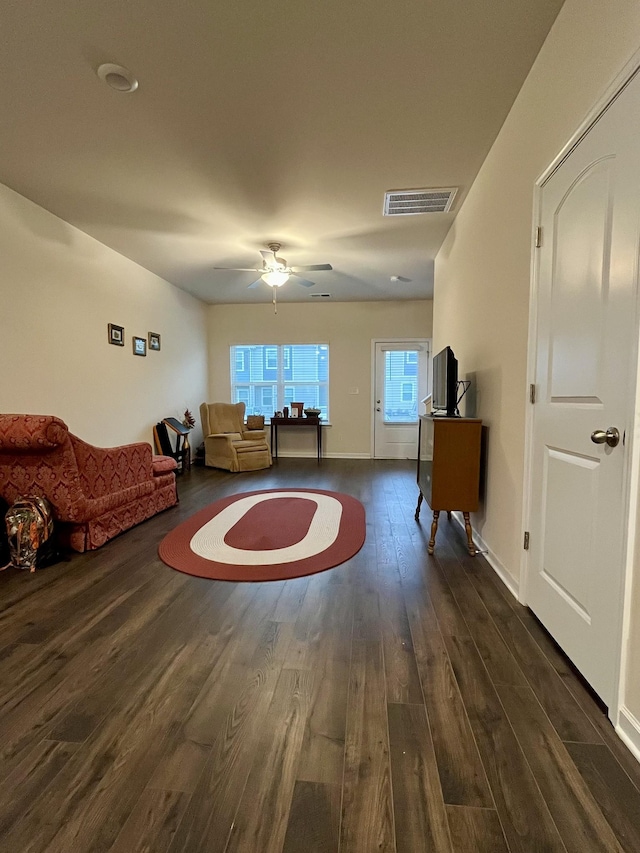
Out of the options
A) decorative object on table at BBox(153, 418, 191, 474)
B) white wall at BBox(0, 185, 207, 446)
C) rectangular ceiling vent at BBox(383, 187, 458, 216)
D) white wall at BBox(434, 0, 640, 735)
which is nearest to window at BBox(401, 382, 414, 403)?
white wall at BBox(434, 0, 640, 735)

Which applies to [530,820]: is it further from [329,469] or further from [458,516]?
[329,469]

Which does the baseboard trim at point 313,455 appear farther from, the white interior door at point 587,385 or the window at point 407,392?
the white interior door at point 587,385

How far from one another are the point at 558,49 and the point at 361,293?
14.4 ft

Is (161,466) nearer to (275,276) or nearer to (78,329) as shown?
(78,329)

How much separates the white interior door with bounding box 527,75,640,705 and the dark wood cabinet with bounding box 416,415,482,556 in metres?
0.66

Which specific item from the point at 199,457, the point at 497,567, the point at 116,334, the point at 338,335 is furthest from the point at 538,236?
the point at 199,457

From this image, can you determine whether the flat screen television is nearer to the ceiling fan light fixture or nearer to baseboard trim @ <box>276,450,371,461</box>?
the ceiling fan light fixture

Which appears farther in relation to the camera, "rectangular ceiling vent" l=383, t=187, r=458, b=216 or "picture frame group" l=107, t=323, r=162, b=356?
"picture frame group" l=107, t=323, r=162, b=356

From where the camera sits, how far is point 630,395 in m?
1.17

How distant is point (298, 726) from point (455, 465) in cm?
176

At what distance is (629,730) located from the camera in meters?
1.16

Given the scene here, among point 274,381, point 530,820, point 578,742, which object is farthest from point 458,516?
point 274,381

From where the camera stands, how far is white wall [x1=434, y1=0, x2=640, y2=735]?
1337mm

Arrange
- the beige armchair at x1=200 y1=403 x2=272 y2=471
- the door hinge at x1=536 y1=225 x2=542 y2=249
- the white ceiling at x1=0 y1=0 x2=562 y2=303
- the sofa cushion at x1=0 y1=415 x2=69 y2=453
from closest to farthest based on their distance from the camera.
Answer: the white ceiling at x1=0 y1=0 x2=562 y2=303, the door hinge at x1=536 y1=225 x2=542 y2=249, the sofa cushion at x1=0 y1=415 x2=69 y2=453, the beige armchair at x1=200 y1=403 x2=272 y2=471
